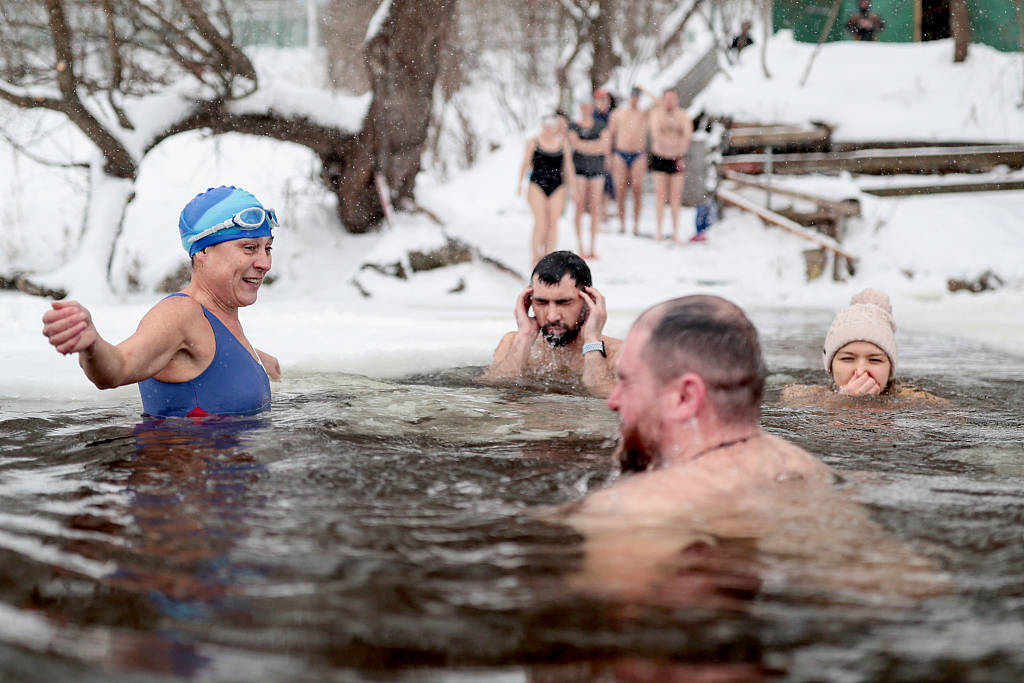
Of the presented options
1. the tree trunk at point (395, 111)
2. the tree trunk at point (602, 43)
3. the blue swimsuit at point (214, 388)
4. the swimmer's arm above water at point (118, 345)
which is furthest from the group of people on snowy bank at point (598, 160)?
the swimmer's arm above water at point (118, 345)

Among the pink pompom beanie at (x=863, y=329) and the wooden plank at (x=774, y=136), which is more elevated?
the wooden plank at (x=774, y=136)

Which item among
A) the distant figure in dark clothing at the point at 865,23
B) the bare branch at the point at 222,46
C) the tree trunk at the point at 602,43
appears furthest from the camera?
the tree trunk at the point at 602,43

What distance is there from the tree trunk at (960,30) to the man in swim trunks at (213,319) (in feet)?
60.7

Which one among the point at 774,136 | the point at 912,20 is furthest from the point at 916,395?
the point at 912,20

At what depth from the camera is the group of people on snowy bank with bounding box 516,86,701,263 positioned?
534 inches

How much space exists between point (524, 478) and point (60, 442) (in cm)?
203

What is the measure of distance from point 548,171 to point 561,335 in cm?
770

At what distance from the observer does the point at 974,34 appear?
2155cm

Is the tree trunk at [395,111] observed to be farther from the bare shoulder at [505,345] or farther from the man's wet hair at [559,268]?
the man's wet hair at [559,268]

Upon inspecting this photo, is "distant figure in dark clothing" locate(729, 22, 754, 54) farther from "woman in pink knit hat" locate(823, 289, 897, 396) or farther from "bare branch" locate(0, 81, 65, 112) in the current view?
"woman in pink knit hat" locate(823, 289, 897, 396)

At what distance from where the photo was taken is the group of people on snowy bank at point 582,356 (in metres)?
2.74

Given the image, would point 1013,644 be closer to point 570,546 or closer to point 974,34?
point 570,546

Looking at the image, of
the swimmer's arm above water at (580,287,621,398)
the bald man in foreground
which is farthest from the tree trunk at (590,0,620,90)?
the bald man in foreground

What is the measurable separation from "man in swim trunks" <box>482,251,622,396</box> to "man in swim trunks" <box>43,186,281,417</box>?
187 centimetres
